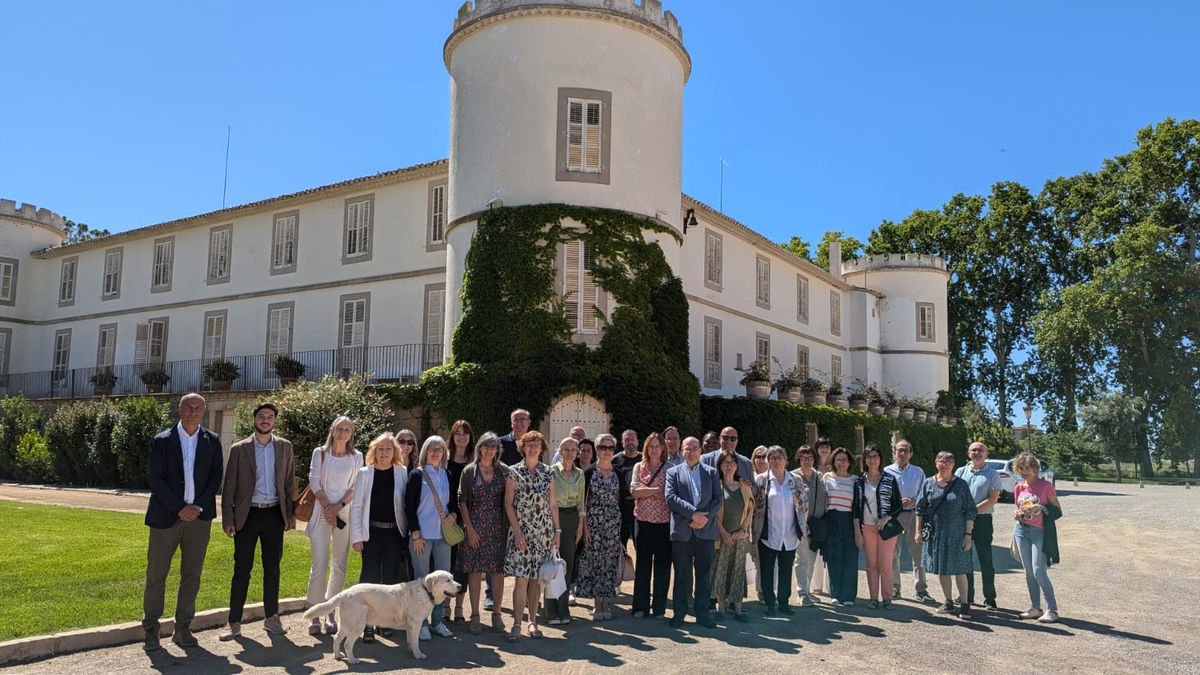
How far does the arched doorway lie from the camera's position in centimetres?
1905

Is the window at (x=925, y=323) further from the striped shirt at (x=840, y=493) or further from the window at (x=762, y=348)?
the striped shirt at (x=840, y=493)

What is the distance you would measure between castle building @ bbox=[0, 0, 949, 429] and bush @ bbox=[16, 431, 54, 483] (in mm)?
4181

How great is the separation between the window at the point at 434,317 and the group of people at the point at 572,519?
14.9 metres

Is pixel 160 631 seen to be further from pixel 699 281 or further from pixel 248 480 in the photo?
pixel 699 281

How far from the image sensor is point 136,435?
23859 millimetres

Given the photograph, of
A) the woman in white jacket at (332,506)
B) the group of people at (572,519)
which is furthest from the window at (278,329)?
the woman in white jacket at (332,506)

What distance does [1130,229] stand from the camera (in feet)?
152

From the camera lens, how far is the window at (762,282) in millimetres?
31594

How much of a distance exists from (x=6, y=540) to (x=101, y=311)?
80.8ft

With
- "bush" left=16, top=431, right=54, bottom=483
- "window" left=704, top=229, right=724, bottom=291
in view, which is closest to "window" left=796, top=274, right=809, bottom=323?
"window" left=704, top=229, right=724, bottom=291

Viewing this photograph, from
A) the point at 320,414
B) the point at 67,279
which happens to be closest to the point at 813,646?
the point at 320,414

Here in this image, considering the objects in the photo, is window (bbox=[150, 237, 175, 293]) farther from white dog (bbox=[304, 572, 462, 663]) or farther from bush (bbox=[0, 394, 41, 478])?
white dog (bbox=[304, 572, 462, 663])

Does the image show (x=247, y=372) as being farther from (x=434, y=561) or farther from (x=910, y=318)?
(x=910, y=318)

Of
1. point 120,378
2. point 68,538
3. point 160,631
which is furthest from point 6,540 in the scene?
point 120,378
